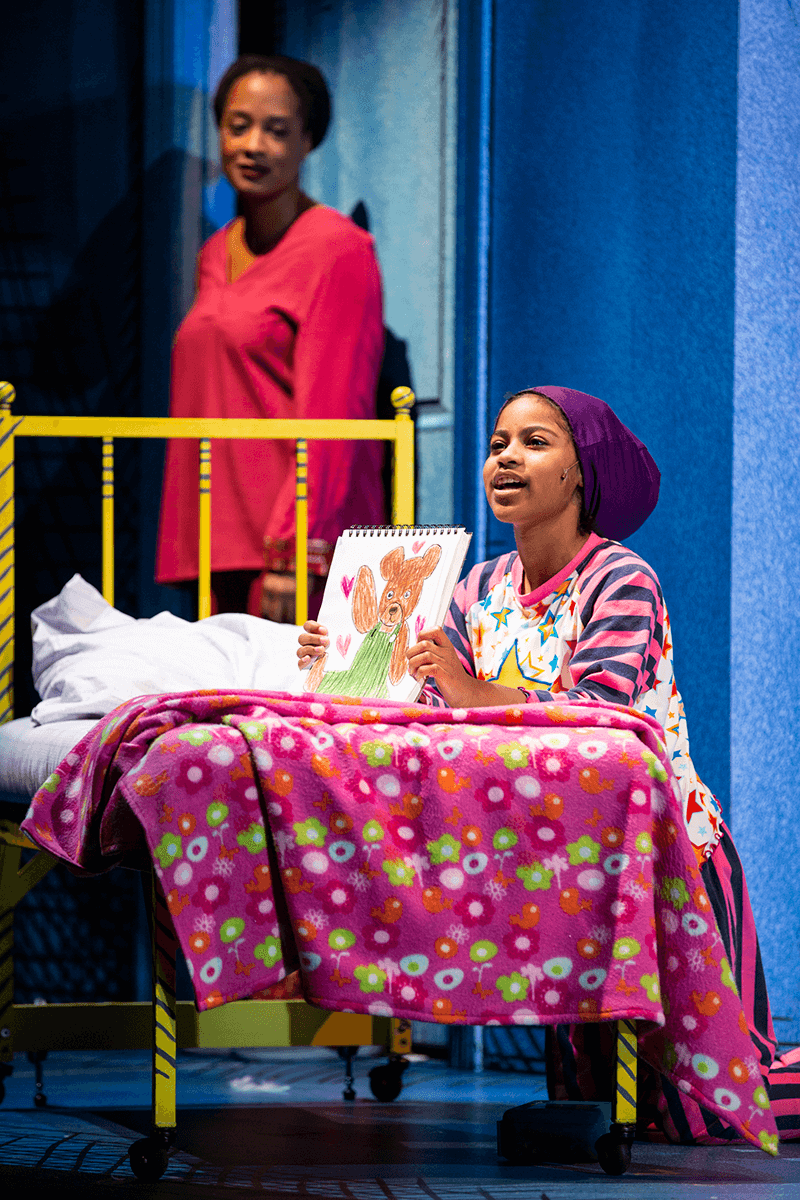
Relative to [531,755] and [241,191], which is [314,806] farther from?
[241,191]

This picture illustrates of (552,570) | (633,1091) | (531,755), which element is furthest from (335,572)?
(633,1091)

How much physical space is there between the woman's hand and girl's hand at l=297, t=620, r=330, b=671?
858 millimetres

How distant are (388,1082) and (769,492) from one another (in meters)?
1.15

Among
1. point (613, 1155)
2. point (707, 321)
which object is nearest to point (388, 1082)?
point (613, 1155)

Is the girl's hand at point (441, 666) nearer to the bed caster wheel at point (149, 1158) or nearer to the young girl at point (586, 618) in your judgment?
the young girl at point (586, 618)

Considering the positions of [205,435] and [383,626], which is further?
[205,435]

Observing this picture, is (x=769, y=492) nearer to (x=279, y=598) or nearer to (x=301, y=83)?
(x=279, y=598)

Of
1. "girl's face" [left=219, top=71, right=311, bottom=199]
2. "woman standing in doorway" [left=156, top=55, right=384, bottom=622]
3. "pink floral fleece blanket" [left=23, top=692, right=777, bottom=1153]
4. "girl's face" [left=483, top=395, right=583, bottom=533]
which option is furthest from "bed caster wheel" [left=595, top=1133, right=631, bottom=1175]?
"girl's face" [left=219, top=71, right=311, bottom=199]

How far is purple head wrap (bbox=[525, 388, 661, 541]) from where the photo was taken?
182 centimetres

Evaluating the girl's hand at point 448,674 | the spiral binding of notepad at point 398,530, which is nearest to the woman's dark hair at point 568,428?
the spiral binding of notepad at point 398,530

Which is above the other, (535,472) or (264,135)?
(264,135)

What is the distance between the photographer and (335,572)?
6.17 ft

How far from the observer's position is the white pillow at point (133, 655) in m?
1.96

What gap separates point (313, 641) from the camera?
1.85 m
